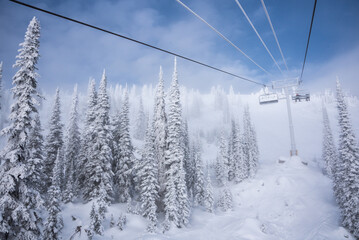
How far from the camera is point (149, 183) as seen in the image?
28.2 m

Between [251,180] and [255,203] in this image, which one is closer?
[255,203]

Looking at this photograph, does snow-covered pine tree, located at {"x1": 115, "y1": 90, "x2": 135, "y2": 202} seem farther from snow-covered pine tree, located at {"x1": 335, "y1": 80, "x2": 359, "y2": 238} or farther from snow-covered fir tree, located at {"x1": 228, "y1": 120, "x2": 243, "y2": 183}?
snow-covered fir tree, located at {"x1": 228, "y1": 120, "x2": 243, "y2": 183}

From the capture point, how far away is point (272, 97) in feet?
93.0

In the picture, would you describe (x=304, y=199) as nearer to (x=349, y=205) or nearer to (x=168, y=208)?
(x=349, y=205)

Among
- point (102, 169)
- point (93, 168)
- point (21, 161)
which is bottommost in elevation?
point (102, 169)

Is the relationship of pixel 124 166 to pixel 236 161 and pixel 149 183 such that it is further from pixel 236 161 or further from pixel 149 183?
pixel 236 161

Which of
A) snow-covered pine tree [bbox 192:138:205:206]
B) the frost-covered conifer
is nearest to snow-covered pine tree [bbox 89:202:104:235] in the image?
snow-covered pine tree [bbox 192:138:205:206]

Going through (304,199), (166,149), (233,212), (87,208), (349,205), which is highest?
(166,149)

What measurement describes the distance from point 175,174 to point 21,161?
827 inches

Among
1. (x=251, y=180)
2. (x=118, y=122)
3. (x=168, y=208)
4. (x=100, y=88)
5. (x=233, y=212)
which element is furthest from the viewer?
(x=251, y=180)

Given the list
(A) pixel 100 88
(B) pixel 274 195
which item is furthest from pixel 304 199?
(A) pixel 100 88

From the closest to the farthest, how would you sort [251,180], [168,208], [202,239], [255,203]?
[202,239]
[168,208]
[255,203]
[251,180]

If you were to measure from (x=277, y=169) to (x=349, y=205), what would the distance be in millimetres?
30191

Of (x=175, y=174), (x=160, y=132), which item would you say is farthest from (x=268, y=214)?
(x=160, y=132)
